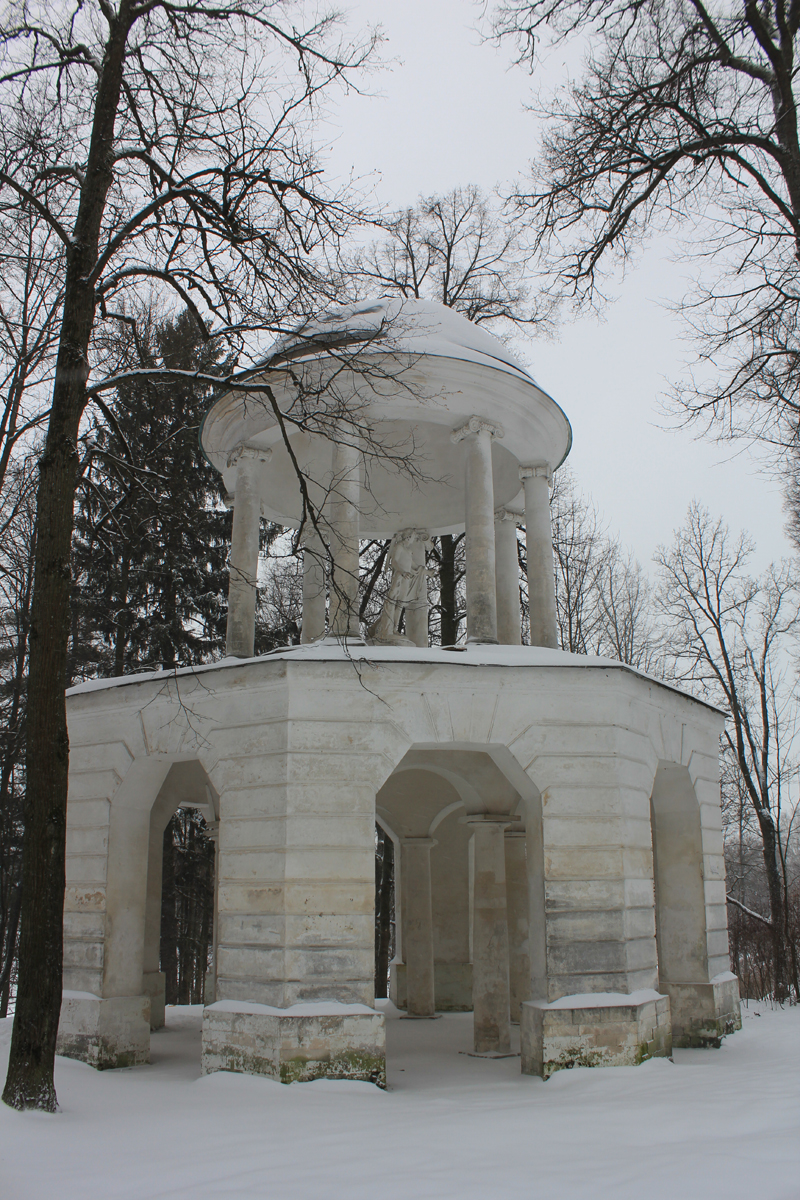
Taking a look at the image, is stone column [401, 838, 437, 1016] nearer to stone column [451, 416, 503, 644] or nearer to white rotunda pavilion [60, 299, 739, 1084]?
white rotunda pavilion [60, 299, 739, 1084]

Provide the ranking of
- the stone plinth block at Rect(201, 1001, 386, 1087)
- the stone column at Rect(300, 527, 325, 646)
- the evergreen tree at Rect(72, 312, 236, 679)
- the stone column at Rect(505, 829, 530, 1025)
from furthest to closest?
the evergreen tree at Rect(72, 312, 236, 679)
the stone column at Rect(300, 527, 325, 646)
the stone column at Rect(505, 829, 530, 1025)
the stone plinth block at Rect(201, 1001, 386, 1087)

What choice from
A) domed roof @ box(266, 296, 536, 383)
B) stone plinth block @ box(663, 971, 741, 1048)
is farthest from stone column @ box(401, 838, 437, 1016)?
domed roof @ box(266, 296, 536, 383)

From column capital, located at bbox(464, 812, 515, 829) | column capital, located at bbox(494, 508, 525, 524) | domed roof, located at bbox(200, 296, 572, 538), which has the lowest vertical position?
column capital, located at bbox(464, 812, 515, 829)

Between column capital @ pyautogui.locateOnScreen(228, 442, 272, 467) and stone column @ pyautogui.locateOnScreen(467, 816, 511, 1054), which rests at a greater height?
column capital @ pyautogui.locateOnScreen(228, 442, 272, 467)

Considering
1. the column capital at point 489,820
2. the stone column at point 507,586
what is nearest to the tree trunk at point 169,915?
the stone column at point 507,586

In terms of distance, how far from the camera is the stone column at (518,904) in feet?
39.6

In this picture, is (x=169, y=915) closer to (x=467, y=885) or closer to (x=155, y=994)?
Result: (x=155, y=994)

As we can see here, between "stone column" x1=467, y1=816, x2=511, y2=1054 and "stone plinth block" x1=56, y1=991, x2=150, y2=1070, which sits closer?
"stone plinth block" x1=56, y1=991, x2=150, y2=1070

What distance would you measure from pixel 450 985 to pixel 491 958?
4.43 metres

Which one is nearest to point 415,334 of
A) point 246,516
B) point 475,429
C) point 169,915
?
point 475,429

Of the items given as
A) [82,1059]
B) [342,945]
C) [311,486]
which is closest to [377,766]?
[342,945]

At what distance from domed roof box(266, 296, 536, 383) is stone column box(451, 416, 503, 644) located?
0.82 m

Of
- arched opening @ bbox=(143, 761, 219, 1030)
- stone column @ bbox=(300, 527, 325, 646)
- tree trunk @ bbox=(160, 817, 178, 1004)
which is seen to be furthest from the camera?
tree trunk @ bbox=(160, 817, 178, 1004)

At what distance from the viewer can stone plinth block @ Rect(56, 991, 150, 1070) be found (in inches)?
386
